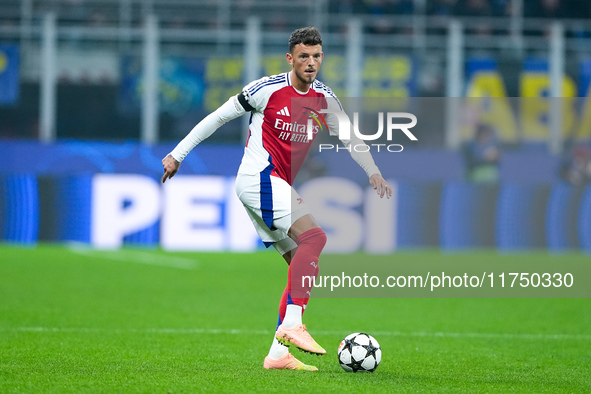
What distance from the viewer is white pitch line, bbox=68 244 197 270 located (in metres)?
14.0

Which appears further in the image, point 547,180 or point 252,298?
point 547,180

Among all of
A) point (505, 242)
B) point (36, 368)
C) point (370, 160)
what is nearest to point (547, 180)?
point (505, 242)

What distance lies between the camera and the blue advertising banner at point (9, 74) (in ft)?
55.5

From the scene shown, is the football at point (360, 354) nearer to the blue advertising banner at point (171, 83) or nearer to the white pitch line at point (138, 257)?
the white pitch line at point (138, 257)

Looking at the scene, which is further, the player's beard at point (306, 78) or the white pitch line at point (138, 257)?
the white pitch line at point (138, 257)

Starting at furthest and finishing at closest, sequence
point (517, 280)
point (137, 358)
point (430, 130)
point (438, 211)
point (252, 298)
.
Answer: point (430, 130), point (438, 211), point (517, 280), point (252, 298), point (137, 358)

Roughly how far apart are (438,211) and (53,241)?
6.73 metres

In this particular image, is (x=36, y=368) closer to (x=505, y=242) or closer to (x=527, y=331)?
(x=527, y=331)

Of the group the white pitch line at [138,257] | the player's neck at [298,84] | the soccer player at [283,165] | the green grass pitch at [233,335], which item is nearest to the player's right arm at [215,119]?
the soccer player at [283,165]

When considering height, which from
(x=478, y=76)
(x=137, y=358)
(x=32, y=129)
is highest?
(x=478, y=76)

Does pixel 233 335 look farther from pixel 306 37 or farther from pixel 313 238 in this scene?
pixel 306 37

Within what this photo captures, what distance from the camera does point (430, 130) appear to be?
1667cm

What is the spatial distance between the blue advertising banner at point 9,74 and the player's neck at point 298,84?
40.9 ft

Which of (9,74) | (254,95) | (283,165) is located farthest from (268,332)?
(9,74)
